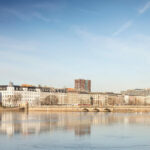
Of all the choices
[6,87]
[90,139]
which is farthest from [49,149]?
[6,87]

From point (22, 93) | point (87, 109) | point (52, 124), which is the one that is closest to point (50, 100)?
point (22, 93)

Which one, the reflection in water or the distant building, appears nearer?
the reflection in water

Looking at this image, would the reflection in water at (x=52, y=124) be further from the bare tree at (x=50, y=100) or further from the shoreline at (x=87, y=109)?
the bare tree at (x=50, y=100)

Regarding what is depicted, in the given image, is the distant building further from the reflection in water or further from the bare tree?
the reflection in water

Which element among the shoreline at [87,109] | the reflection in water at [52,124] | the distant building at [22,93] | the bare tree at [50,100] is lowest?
the reflection in water at [52,124]

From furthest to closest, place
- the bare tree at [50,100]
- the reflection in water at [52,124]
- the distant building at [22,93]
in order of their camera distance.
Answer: the bare tree at [50,100] < the distant building at [22,93] < the reflection in water at [52,124]

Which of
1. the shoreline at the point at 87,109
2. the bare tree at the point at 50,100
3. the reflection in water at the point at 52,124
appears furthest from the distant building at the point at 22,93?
the reflection in water at the point at 52,124

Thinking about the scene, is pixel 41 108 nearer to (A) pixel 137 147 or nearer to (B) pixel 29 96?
(B) pixel 29 96

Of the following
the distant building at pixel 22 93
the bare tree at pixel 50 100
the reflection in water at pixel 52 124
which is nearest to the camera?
the reflection in water at pixel 52 124

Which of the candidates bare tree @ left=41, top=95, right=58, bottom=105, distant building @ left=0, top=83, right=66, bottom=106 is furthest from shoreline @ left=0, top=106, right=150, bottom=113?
bare tree @ left=41, top=95, right=58, bottom=105

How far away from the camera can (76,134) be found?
157 ft

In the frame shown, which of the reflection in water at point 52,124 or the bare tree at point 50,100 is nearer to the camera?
the reflection in water at point 52,124

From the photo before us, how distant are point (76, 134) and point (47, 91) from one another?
453ft

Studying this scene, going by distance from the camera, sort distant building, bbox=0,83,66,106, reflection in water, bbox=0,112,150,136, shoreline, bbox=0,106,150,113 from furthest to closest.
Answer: distant building, bbox=0,83,66,106 < shoreline, bbox=0,106,150,113 < reflection in water, bbox=0,112,150,136
